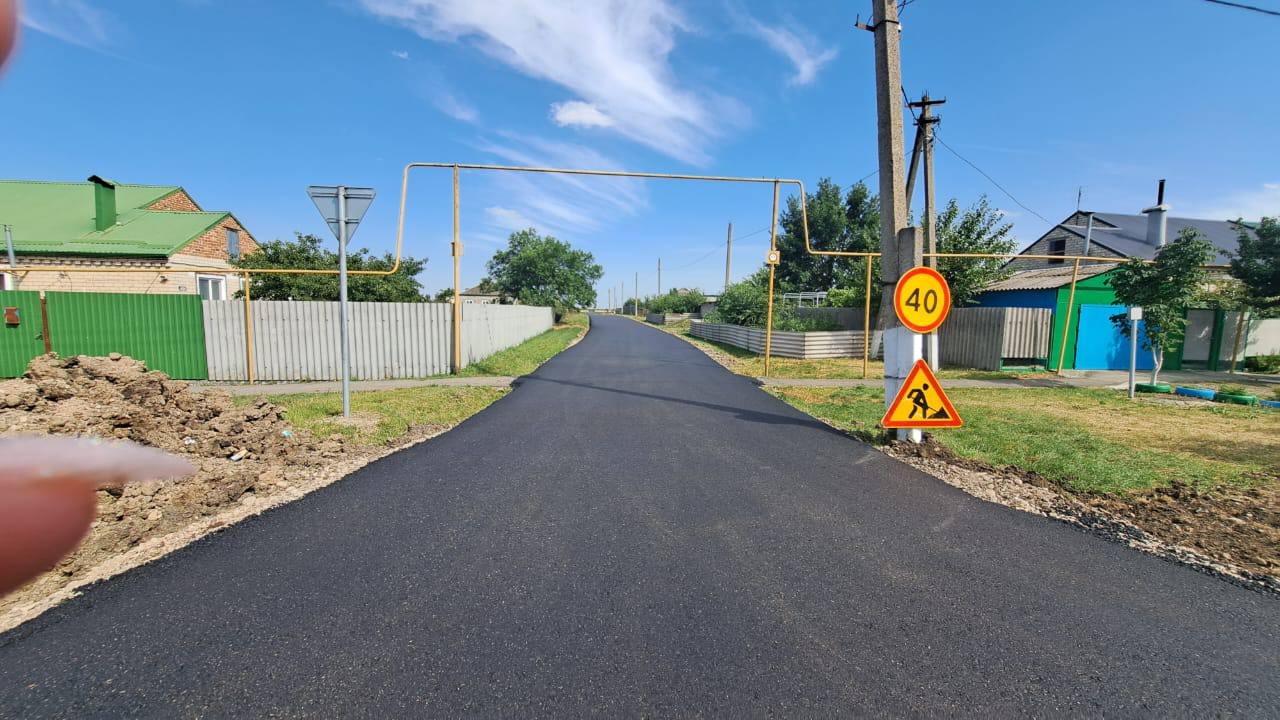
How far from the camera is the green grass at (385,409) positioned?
7109 mm

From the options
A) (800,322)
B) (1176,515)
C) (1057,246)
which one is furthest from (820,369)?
(1057,246)

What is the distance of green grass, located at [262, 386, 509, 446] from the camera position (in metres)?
7.11

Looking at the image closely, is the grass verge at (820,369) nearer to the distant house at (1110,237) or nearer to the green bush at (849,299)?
the green bush at (849,299)

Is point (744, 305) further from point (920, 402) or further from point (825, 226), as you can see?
point (825, 226)

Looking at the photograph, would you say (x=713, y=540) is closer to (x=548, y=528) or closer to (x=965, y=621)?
(x=548, y=528)

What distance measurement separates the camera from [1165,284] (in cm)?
1179

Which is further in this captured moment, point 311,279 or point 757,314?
point 757,314

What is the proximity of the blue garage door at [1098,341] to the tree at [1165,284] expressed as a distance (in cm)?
352

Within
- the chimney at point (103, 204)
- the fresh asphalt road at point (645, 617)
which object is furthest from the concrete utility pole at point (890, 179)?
the chimney at point (103, 204)

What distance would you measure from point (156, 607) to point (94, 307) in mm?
12322

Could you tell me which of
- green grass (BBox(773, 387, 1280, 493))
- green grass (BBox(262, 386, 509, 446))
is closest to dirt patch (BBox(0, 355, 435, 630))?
green grass (BBox(262, 386, 509, 446))

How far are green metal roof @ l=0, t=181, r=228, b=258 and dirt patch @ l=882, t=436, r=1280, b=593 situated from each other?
24385 mm

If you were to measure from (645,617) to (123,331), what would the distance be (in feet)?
45.9

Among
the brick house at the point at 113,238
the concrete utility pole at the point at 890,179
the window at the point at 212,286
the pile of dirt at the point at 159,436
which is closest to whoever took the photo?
the pile of dirt at the point at 159,436
